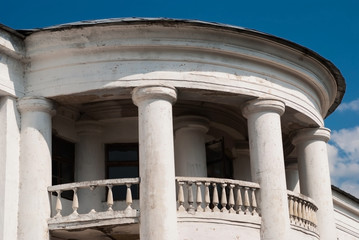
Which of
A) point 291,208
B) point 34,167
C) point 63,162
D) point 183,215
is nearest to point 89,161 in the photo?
point 63,162

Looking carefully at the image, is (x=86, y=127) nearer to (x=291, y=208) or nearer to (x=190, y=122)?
(x=190, y=122)

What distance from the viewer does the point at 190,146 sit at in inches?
768

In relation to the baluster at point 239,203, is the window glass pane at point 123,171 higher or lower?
higher

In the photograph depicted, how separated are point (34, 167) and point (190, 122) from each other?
4.46 m

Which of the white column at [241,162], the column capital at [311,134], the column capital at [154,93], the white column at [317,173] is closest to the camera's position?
the column capital at [154,93]

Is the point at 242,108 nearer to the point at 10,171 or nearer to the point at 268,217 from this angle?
the point at 268,217

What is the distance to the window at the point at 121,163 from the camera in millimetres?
19922

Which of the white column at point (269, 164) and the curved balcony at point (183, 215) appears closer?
the curved balcony at point (183, 215)

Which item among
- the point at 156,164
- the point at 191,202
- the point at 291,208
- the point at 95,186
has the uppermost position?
the point at 156,164

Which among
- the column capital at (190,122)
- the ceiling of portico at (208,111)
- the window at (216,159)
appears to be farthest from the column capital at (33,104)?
the window at (216,159)

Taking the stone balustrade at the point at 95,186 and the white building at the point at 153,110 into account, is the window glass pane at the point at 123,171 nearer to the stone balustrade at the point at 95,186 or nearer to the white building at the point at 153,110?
the white building at the point at 153,110

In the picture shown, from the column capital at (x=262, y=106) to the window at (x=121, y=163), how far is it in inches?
142

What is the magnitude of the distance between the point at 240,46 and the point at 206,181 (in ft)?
A: 9.96

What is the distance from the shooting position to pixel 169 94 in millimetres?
16688
